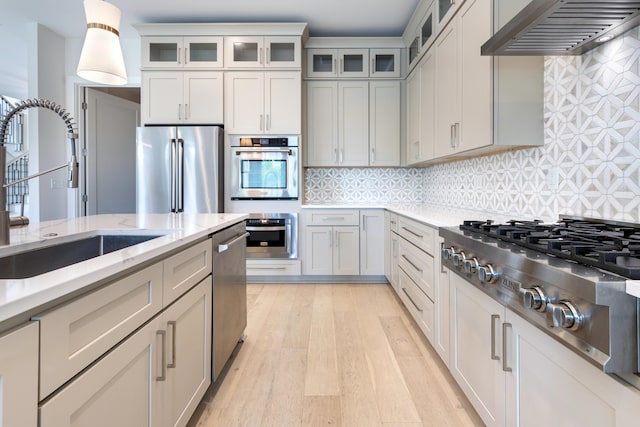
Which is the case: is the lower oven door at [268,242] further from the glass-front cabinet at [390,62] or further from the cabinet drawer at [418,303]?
the glass-front cabinet at [390,62]

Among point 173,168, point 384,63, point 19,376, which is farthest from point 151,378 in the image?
point 384,63

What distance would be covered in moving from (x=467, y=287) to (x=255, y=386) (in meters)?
1.20

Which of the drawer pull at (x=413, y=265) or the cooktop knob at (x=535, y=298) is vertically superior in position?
the cooktop knob at (x=535, y=298)

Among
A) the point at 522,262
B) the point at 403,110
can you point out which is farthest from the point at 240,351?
the point at 403,110

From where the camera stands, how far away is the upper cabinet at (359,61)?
4293 mm

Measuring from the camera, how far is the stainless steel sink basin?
1.16 meters

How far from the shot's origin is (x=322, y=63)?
4383 mm

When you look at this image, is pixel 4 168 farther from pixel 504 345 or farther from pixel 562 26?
pixel 562 26

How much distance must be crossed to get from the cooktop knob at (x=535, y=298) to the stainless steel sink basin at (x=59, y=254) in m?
1.40

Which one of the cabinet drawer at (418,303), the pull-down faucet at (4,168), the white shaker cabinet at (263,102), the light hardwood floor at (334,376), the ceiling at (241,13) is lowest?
the light hardwood floor at (334,376)

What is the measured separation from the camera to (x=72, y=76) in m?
4.52

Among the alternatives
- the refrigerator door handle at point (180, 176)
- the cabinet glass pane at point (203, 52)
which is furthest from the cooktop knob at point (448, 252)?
the cabinet glass pane at point (203, 52)

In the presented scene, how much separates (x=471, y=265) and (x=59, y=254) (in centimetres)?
155

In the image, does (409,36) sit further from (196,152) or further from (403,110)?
(196,152)
